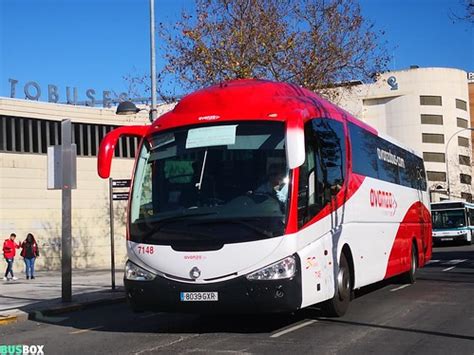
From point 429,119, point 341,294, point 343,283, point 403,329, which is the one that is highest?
point 429,119

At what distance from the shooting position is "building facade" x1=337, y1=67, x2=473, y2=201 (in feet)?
296

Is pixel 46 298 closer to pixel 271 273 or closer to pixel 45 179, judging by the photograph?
pixel 271 273

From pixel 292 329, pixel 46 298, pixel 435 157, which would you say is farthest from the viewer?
pixel 435 157

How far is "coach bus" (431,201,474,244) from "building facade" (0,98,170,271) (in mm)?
19242

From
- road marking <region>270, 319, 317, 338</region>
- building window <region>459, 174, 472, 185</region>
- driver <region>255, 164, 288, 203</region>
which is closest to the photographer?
driver <region>255, 164, 288, 203</region>

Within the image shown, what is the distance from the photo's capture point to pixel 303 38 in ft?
70.4

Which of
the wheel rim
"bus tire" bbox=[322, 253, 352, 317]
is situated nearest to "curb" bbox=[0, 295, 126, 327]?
"bus tire" bbox=[322, 253, 352, 317]

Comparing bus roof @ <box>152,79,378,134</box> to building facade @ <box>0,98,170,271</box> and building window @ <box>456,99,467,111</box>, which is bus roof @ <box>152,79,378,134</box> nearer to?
building facade @ <box>0,98,170,271</box>

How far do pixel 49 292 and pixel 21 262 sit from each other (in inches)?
500

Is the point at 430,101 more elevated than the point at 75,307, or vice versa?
the point at 430,101

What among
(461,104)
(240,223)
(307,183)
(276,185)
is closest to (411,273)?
(307,183)

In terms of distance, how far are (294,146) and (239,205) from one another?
110cm

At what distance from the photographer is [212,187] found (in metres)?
8.85

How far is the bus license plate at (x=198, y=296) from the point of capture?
8453 millimetres
